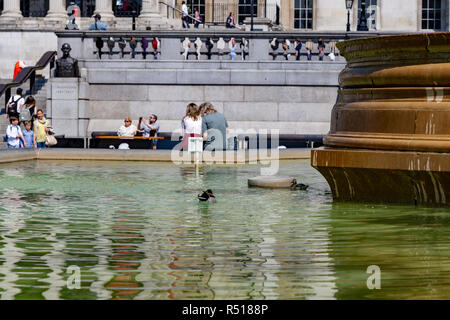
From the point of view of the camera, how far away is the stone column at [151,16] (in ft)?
160

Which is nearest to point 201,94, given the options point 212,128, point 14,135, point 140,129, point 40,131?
point 140,129

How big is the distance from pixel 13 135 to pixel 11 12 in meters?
34.0

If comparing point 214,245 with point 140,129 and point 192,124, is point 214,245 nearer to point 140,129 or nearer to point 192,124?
point 192,124

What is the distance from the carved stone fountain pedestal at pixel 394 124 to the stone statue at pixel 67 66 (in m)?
18.9

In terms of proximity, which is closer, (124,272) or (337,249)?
(124,272)

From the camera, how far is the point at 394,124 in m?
8.97

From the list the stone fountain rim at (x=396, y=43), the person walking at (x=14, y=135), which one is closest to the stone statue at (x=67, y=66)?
the person walking at (x=14, y=135)

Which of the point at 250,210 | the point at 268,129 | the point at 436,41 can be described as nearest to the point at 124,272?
the point at 250,210

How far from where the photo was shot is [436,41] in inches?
343

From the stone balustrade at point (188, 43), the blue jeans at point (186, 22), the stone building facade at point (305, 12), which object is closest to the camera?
the stone balustrade at point (188, 43)

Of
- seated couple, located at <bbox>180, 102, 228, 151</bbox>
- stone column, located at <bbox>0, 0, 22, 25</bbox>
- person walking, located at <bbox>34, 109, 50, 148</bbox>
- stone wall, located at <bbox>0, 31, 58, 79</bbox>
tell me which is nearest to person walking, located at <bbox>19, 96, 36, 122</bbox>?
person walking, located at <bbox>34, 109, 50, 148</bbox>

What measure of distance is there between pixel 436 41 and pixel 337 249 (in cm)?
283

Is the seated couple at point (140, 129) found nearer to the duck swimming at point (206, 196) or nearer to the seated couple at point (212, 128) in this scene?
the seated couple at point (212, 128)
